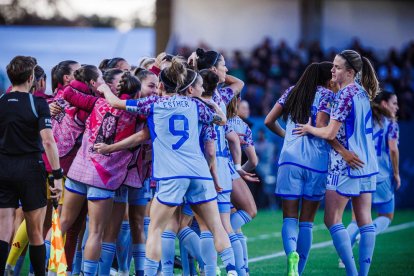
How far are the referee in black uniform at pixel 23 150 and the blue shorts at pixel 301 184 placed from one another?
247 centimetres

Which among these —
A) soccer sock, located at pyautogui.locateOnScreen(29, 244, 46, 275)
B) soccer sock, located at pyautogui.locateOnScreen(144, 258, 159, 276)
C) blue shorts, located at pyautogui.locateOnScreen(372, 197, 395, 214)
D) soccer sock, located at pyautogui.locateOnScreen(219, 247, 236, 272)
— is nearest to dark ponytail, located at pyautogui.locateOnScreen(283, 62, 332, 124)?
soccer sock, located at pyautogui.locateOnScreen(219, 247, 236, 272)

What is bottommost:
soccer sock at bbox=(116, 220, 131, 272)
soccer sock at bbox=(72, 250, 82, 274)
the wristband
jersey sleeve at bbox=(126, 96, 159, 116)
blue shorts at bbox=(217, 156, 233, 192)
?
soccer sock at bbox=(72, 250, 82, 274)

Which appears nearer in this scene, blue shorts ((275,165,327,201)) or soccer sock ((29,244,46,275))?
soccer sock ((29,244,46,275))

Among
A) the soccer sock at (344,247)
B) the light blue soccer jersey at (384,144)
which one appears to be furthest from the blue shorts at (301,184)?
the light blue soccer jersey at (384,144)

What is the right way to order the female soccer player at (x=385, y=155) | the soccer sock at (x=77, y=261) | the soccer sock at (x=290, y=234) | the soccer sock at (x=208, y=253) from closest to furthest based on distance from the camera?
1. the soccer sock at (x=208, y=253)
2. the soccer sock at (x=290, y=234)
3. the soccer sock at (x=77, y=261)
4. the female soccer player at (x=385, y=155)

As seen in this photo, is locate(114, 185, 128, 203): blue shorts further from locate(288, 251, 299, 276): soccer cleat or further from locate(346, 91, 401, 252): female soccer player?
locate(346, 91, 401, 252): female soccer player

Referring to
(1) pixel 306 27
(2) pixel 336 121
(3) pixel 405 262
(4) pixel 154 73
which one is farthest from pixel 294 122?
(1) pixel 306 27

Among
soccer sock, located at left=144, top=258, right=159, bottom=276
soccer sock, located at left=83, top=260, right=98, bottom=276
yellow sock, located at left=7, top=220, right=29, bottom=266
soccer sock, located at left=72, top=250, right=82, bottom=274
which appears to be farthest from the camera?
soccer sock, located at left=72, top=250, right=82, bottom=274

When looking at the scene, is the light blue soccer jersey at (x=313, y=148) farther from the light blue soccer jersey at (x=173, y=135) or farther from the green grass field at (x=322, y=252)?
the green grass field at (x=322, y=252)

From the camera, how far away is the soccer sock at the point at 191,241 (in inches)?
352

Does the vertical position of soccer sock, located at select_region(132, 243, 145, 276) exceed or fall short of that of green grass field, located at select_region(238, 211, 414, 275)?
it exceeds it

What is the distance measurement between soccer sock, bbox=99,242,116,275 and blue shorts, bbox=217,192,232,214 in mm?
1126

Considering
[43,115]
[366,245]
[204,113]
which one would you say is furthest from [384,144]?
[43,115]

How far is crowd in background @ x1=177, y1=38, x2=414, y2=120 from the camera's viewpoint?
1006 inches
